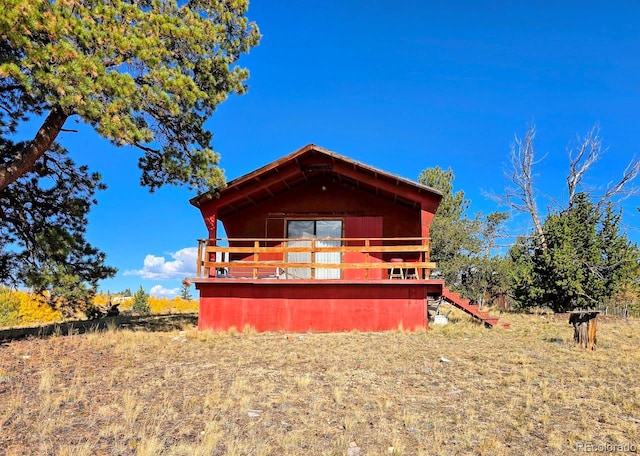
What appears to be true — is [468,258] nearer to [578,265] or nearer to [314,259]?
[578,265]

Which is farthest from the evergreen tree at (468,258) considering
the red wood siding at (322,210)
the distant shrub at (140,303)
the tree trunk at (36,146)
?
the tree trunk at (36,146)

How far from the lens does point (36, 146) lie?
10.4 meters

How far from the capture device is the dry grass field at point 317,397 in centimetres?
499

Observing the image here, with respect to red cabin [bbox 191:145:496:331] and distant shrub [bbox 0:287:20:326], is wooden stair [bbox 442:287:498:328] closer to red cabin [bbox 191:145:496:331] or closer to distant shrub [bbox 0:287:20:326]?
red cabin [bbox 191:145:496:331]

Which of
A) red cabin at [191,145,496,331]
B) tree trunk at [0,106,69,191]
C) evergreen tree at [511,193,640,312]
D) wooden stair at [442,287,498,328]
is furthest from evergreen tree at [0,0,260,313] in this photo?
evergreen tree at [511,193,640,312]

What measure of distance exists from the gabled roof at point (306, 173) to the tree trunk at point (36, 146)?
13.5 ft

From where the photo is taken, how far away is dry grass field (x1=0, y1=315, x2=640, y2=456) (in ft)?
16.4

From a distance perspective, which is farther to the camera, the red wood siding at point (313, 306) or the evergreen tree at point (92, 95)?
the red wood siding at point (313, 306)

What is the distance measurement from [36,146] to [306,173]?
763 cm

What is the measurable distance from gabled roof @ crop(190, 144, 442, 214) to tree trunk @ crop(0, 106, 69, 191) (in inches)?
163

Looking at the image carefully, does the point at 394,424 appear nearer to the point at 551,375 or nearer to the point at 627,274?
the point at 551,375

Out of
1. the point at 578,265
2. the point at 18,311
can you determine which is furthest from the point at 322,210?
the point at 18,311

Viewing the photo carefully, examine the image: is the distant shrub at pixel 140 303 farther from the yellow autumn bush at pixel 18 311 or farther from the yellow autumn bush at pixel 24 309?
the yellow autumn bush at pixel 18 311

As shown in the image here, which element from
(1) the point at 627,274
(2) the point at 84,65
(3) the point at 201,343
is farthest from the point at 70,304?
(1) the point at 627,274
